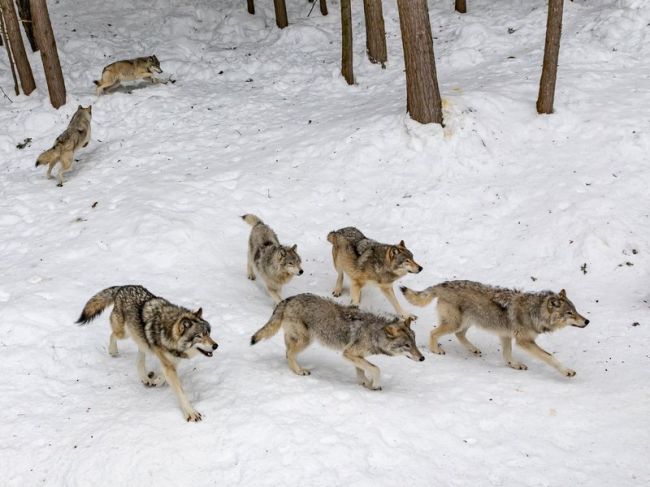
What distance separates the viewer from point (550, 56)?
14.0 m

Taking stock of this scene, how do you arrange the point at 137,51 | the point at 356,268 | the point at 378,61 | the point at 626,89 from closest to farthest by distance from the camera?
1. the point at 356,268
2. the point at 626,89
3. the point at 378,61
4. the point at 137,51

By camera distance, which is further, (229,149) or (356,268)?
(229,149)

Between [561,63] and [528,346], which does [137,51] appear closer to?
[561,63]

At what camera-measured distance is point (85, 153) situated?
1644 cm

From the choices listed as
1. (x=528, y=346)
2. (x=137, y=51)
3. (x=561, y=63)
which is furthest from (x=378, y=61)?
(x=528, y=346)

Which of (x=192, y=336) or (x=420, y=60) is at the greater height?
(x=420, y=60)

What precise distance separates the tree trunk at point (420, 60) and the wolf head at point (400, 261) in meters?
5.23

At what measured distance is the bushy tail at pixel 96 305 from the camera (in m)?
8.54

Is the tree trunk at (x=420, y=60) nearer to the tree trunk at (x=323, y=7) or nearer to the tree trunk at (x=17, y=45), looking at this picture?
the tree trunk at (x=323, y=7)

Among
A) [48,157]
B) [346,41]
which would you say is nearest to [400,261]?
[48,157]

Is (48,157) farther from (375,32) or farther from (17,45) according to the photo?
(375,32)

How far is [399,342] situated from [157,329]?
3.37m

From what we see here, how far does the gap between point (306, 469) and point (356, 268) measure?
464cm

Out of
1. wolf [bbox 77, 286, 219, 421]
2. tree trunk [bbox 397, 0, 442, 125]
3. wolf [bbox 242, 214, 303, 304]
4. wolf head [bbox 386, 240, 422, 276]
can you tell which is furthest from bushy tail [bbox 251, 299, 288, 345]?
tree trunk [bbox 397, 0, 442, 125]
